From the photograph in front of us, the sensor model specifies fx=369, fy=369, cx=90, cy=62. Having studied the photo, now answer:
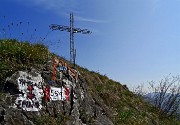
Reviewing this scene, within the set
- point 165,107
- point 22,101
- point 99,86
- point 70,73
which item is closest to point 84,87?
point 70,73

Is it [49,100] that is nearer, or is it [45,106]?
[45,106]

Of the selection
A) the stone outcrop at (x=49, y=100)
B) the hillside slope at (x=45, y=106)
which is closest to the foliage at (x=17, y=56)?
the hillside slope at (x=45, y=106)

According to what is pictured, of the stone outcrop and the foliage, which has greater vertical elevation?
the foliage

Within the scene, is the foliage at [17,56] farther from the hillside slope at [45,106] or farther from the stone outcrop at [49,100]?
the stone outcrop at [49,100]

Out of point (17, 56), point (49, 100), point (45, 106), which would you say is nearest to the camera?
point (45, 106)

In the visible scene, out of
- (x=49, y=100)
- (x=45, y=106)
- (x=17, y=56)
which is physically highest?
(x=17, y=56)

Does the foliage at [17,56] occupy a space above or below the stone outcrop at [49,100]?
above

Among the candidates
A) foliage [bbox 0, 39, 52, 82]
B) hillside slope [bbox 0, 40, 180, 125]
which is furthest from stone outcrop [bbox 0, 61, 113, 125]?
foliage [bbox 0, 39, 52, 82]

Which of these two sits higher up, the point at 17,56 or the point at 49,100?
the point at 17,56

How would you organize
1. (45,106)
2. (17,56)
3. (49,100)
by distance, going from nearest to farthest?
(45,106)
(49,100)
(17,56)

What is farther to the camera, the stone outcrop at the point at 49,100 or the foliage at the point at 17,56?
the foliage at the point at 17,56

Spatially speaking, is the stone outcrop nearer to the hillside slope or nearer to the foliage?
the hillside slope

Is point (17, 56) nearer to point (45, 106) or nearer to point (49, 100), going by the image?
point (49, 100)

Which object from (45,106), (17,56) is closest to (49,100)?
(45,106)
